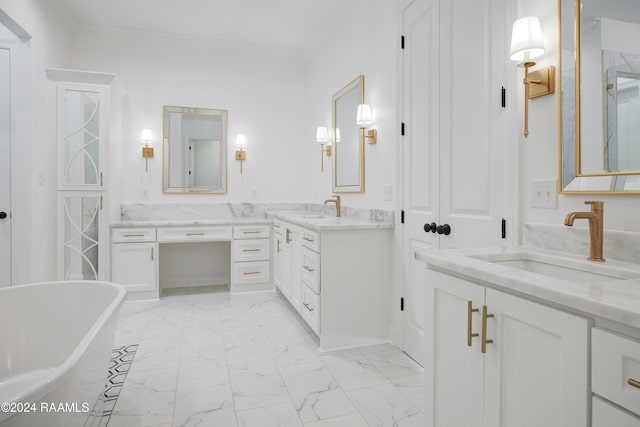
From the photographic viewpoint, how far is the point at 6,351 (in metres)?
1.88

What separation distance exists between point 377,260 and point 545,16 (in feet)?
5.74

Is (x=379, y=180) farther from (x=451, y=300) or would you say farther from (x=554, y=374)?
(x=554, y=374)

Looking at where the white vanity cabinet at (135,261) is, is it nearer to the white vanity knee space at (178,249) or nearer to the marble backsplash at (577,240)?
the white vanity knee space at (178,249)

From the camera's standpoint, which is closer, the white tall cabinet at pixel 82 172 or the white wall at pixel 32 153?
the white wall at pixel 32 153

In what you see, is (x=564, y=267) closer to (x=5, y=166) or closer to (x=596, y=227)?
(x=596, y=227)

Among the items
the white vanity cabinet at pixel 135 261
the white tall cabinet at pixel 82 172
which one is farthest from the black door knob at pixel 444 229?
the white tall cabinet at pixel 82 172

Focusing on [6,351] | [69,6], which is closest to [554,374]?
[6,351]

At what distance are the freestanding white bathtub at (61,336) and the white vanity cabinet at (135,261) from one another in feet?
5.54

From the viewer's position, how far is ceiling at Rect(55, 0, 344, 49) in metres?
3.61

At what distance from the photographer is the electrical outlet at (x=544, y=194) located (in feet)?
4.82

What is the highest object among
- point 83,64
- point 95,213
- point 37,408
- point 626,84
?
point 83,64

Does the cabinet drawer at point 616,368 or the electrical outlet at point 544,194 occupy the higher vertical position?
the electrical outlet at point 544,194

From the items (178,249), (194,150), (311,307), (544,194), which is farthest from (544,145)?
(178,249)

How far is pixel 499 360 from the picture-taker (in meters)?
1.07
